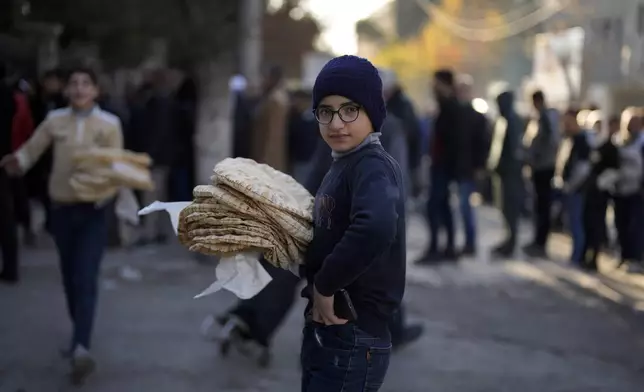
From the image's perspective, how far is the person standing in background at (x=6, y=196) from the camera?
28.2ft

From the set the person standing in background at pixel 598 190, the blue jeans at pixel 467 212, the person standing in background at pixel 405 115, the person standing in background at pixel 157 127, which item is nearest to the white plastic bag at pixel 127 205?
the person standing in background at pixel 405 115

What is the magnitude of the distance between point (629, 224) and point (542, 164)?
1.43 metres

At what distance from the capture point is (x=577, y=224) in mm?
10867

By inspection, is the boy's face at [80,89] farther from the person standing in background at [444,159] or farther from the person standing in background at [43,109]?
the person standing in background at [444,159]

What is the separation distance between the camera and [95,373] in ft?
19.5

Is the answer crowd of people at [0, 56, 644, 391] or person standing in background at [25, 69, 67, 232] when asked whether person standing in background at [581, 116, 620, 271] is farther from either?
person standing in background at [25, 69, 67, 232]

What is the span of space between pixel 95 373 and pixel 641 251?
6.71 meters

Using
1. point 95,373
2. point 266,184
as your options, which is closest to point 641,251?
point 95,373

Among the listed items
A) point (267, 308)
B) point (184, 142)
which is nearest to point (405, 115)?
point (184, 142)

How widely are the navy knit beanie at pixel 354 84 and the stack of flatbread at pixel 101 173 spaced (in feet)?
9.14

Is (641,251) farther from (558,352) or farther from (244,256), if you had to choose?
(244,256)

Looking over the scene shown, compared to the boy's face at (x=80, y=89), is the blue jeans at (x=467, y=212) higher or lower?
lower

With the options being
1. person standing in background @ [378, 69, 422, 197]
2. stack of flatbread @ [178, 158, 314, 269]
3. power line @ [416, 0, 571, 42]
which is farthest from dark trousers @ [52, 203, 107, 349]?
power line @ [416, 0, 571, 42]

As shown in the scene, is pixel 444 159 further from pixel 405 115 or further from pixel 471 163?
pixel 405 115
